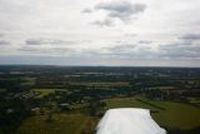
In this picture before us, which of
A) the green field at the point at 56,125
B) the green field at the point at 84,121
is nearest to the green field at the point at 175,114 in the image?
the green field at the point at 84,121

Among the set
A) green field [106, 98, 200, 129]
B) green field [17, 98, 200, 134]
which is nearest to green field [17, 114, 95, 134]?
green field [17, 98, 200, 134]

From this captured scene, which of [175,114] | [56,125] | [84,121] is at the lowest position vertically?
[56,125]

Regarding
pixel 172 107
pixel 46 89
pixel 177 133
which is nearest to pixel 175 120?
pixel 177 133

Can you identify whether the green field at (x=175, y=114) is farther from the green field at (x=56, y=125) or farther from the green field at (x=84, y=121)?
the green field at (x=56, y=125)

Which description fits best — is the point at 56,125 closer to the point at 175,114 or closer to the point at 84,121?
the point at 84,121

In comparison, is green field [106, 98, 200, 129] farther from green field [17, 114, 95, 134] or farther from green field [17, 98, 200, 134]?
green field [17, 114, 95, 134]

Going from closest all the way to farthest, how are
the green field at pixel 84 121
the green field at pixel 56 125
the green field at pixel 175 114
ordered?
1. the green field at pixel 56 125
2. the green field at pixel 84 121
3. the green field at pixel 175 114

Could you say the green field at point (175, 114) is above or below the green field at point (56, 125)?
above

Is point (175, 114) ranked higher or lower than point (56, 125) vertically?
higher

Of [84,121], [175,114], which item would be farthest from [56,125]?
[175,114]

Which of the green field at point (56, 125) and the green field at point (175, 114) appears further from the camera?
the green field at point (175, 114)
